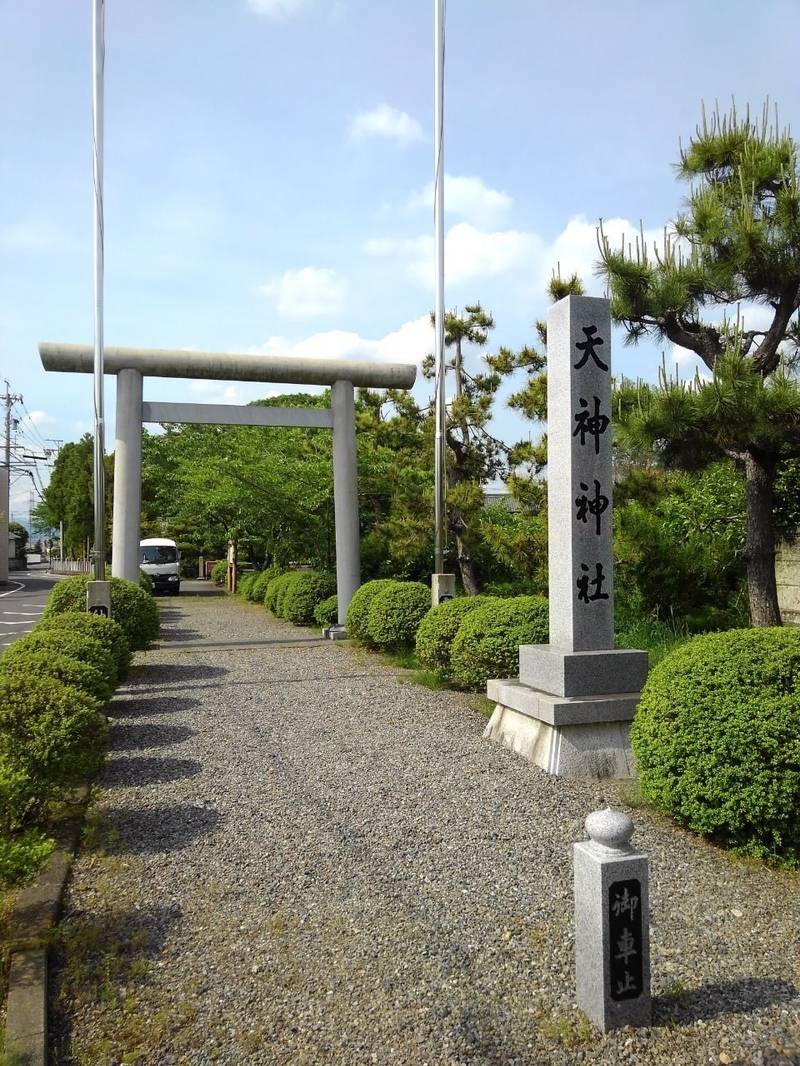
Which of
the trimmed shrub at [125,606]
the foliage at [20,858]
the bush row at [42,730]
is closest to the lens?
the foliage at [20,858]

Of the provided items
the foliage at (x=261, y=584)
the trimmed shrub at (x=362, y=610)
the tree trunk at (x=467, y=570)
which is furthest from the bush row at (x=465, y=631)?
the foliage at (x=261, y=584)

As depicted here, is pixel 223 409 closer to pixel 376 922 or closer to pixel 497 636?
pixel 497 636

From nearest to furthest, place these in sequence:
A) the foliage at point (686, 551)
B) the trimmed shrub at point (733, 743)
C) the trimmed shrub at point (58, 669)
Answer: the trimmed shrub at point (733, 743) < the trimmed shrub at point (58, 669) < the foliage at point (686, 551)

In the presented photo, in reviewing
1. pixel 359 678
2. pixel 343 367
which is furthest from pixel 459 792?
pixel 343 367

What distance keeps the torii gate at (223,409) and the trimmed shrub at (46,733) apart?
7329 mm

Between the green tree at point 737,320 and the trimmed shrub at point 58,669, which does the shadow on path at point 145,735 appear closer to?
the trimmed shrub at point 58,669

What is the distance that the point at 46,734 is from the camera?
3.93m

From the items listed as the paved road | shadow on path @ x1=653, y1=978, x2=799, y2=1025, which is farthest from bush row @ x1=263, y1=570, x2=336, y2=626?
shadow on path @ x1=653, y1=978, x2=799, y2=1025

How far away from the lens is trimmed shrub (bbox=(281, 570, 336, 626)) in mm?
14156

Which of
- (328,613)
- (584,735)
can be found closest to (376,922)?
(584,735)

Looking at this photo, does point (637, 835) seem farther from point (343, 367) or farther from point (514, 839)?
point (343, 367)

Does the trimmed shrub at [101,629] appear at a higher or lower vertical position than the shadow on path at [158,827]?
higher

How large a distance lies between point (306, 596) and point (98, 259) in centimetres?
680

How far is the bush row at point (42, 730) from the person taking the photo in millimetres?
3164
